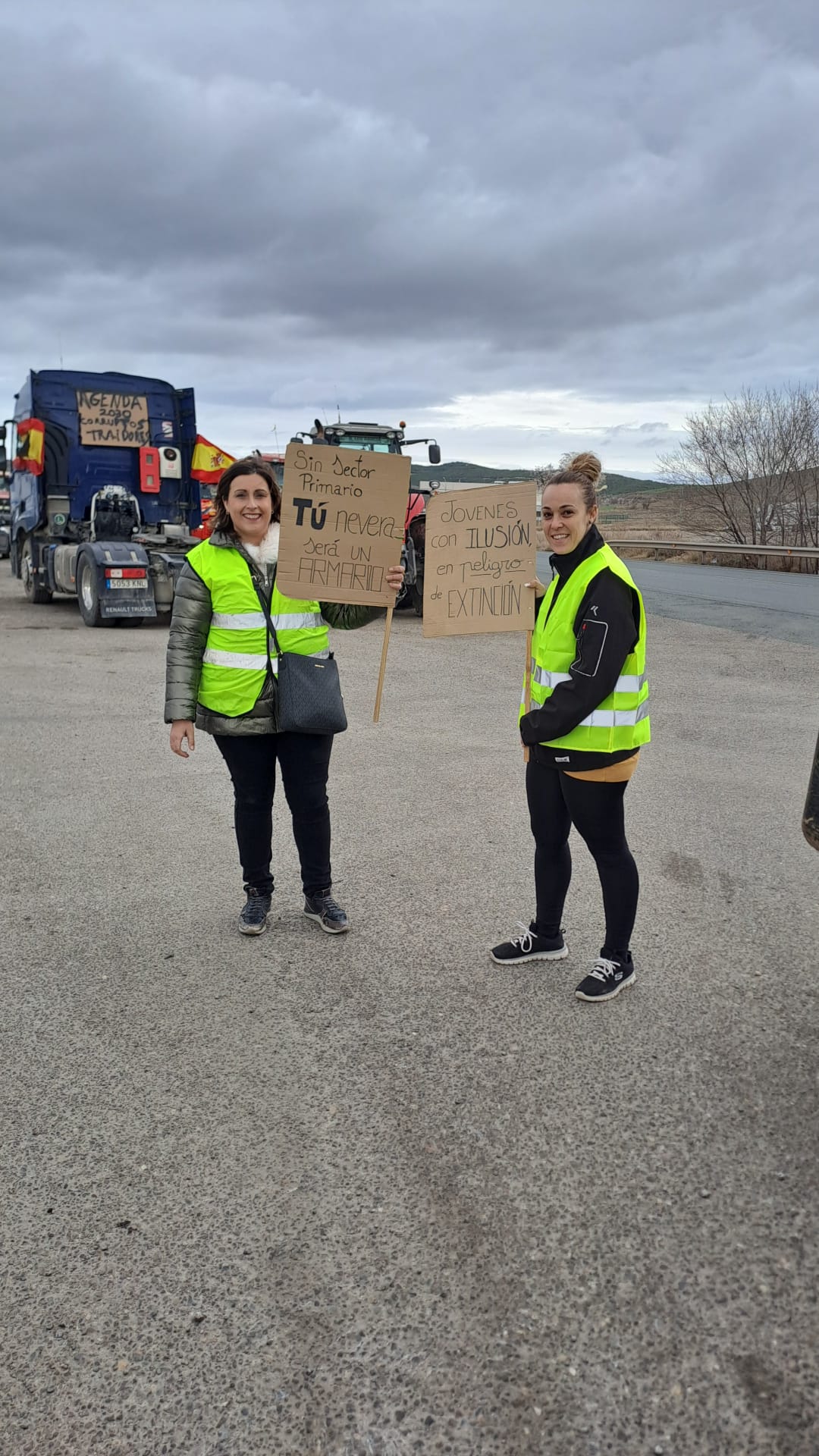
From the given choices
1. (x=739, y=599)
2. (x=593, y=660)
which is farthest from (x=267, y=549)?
(x=739, y=599)

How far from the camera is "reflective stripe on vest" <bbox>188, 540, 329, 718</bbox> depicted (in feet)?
13.1

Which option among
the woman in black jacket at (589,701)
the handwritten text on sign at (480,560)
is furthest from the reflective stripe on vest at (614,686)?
the handwritten text on sign at (480,560)

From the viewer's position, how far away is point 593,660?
3.36 m

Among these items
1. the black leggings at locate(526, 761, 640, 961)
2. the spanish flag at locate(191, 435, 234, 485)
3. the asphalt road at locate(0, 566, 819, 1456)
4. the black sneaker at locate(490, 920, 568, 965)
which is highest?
the spanish flag at locate(191, 435, 234, 485)

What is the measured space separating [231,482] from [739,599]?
16.0 metres

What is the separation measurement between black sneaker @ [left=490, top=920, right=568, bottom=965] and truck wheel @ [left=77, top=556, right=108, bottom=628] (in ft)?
37.9

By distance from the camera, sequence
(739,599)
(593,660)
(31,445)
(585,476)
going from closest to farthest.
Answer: (593,660)
(585,476)
(31,445)
(739,599)

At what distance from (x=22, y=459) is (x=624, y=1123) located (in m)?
15.1

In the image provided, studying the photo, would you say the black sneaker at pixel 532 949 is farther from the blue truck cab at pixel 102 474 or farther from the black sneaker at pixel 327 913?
the blue truck cab at pixel 102 474

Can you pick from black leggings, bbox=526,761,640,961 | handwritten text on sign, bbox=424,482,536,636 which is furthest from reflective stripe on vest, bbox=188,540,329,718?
black leggings, bbox=526,761,640,961

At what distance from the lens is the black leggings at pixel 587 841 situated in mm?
3557

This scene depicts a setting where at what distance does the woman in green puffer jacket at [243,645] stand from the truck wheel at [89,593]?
35.4 feet

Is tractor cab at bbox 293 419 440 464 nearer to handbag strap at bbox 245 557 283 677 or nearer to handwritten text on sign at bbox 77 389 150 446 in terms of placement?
handwritten text on sign at bbox 77 389 150 446

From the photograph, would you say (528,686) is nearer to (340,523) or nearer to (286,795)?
(340,523)
